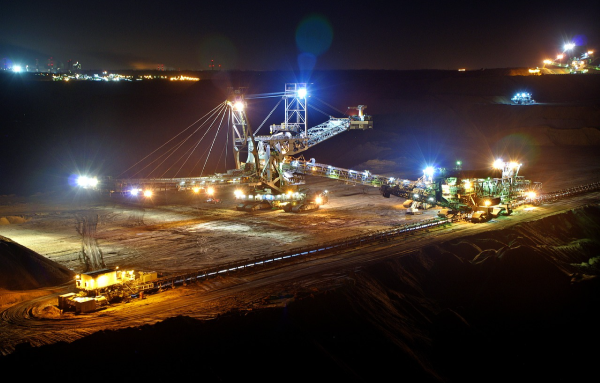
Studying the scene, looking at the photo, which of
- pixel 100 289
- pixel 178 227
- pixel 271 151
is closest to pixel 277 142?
pixel 271 151

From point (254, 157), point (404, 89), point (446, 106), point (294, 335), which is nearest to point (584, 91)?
point (446, 106)

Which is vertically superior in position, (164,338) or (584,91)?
(584,91)

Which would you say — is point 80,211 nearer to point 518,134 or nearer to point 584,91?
point 518,134

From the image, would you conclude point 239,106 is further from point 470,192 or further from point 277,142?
point 470,192

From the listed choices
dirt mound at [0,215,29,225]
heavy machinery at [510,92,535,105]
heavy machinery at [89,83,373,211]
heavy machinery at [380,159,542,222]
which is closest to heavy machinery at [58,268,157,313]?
heavy machinery at [89,83,373,211]

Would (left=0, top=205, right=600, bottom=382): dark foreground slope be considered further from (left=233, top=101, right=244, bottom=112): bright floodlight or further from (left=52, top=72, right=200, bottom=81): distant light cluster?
(left=52, top=72, right=200, bottom=81): distant light cluster

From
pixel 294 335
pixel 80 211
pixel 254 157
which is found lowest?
pixel 294 335
